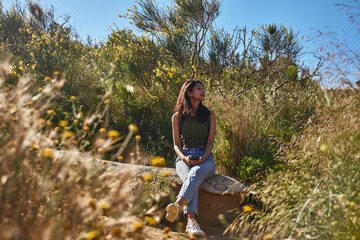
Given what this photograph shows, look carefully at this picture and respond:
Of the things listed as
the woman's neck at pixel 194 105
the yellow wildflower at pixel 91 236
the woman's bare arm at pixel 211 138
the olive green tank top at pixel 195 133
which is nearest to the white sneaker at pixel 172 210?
the woman's bare arm at pixel 211 138

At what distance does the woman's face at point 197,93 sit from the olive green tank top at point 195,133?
28cm

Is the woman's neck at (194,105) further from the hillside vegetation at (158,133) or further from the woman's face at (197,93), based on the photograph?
the hillside vegetation at (158,133)

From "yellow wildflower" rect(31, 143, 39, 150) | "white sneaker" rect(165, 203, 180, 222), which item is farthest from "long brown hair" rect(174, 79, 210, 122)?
"yellow wildflower" rect(31, 143, 39, 150)

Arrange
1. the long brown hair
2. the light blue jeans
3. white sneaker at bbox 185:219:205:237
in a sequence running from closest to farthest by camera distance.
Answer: white sneaker at bbox 185:219:205:237 < the light blue jeans < the long brown hair

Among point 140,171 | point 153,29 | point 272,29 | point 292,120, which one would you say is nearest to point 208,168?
point 140,171

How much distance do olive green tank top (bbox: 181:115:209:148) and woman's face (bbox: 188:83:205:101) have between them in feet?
0.91

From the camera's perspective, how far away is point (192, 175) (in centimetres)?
329

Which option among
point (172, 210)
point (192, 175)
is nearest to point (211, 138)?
point (192, 175)

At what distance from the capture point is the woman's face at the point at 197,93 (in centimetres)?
388

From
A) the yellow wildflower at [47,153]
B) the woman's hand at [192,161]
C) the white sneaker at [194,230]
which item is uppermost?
the yellow wildflower at [47,153]

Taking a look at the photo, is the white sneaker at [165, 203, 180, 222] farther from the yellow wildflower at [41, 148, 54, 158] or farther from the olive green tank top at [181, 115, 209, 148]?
the yellow wildflower at [41, 148, 54, 158]

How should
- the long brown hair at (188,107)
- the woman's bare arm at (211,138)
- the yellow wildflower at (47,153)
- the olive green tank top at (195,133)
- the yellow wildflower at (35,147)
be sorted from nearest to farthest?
the yellow wildflower at (47,153) < the yellow wildflower at (35,147) < the woman's bare arm at (211,138) < the olive green tank top at (195,133) < the long brown hair at (188,107)

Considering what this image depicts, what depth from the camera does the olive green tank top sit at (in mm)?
3826

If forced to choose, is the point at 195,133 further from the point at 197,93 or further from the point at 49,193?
the point at 49,193
